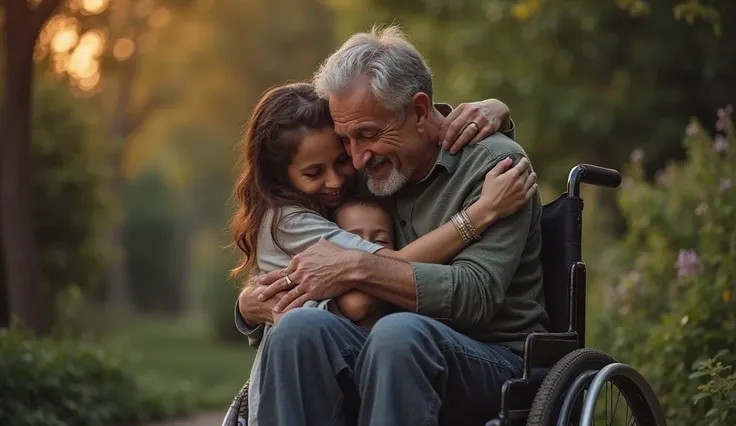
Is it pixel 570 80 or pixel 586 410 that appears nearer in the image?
pixel 586 410

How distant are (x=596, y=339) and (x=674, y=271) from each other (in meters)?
0.59

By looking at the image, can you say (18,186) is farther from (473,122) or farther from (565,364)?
(565,364)

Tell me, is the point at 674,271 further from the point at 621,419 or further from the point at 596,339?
the point at 621,419

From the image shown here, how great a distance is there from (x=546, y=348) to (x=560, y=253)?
0.41m

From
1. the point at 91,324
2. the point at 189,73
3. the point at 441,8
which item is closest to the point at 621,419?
the point at 441,8

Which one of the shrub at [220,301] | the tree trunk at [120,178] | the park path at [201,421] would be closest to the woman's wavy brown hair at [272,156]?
the park path at [201,421]

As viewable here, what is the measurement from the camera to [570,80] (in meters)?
11.2

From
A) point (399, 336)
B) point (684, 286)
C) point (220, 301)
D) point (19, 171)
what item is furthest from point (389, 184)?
point (220, 301)

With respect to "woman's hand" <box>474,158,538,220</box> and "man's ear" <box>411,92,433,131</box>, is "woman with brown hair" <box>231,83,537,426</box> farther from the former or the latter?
"man's ear" <box>411,92,433,131</box>

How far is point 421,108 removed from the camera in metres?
3.46

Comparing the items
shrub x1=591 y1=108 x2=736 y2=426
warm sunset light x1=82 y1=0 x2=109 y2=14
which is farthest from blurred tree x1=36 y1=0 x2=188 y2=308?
shrub x1=591 y1=108 x2=736 y2=426

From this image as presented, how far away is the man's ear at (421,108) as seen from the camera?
3426 mm

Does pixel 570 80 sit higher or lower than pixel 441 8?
lower

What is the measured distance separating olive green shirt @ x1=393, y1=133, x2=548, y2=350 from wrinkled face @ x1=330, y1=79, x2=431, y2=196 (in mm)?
92
